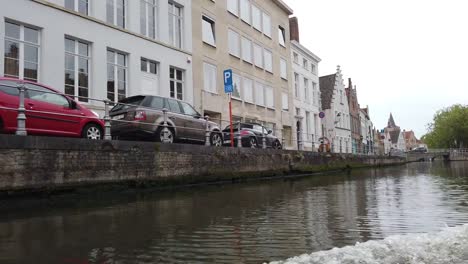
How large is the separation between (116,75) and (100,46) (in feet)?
4.58

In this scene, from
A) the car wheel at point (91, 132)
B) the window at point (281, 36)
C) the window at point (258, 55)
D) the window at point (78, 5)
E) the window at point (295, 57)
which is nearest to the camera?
the car wheel at point (91, 132)

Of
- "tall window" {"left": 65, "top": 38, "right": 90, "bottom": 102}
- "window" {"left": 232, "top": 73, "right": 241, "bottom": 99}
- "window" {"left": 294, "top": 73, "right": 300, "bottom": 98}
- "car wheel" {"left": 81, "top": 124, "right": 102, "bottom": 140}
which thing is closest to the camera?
"car wheel" {"left": 81, "top": 124, "right": 102, "bottom": 140}

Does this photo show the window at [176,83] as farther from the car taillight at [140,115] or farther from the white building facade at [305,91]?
the white building facade at [305,91]

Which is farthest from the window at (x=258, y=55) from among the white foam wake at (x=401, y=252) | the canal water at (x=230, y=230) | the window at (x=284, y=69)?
the white foam wake at (x=401, y=252)

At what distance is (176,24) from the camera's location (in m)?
21.9

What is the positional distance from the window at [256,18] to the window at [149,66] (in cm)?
1144

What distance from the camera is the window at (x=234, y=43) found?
26.5 metres

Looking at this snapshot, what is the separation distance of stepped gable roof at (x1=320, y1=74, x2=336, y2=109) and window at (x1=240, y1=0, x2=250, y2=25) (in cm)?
2177

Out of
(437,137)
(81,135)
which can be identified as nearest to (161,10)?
(81,135)

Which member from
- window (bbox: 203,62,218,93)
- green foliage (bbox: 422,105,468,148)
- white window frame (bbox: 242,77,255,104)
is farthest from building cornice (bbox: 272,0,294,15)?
green foliage (bbox: 422,105,468,148)

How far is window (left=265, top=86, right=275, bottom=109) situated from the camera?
30.7 meters

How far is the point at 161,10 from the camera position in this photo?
808 inches

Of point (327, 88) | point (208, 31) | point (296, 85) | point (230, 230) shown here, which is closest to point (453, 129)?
point (327, 88)

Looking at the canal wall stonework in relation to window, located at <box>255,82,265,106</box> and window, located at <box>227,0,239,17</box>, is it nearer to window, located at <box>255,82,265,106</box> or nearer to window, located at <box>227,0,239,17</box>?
window, located at <box>255,82,265,106</box>
